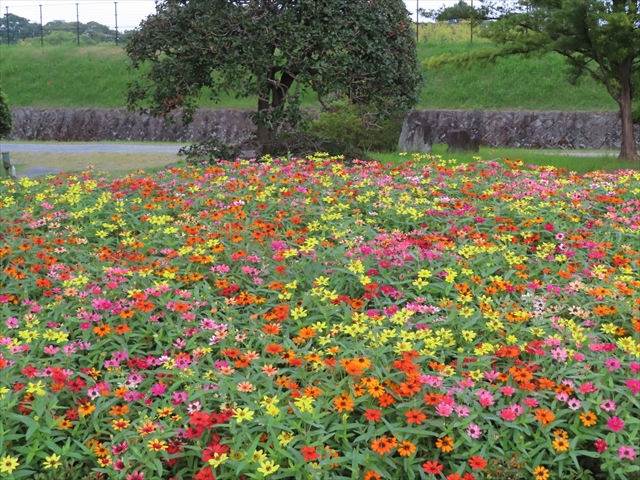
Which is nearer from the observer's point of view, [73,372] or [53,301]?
[73,372]

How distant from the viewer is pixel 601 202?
5.75 meters

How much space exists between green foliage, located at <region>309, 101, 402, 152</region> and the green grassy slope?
18.5 feet

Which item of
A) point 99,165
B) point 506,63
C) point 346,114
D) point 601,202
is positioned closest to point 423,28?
point 506,63

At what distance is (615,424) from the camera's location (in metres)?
2.51

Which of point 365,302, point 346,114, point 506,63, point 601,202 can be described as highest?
point 506,63

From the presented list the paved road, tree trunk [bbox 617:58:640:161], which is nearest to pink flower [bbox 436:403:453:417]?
tree trunk [bbox 617:58:640:161]

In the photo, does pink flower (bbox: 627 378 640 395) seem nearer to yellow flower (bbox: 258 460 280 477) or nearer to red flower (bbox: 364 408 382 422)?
red flower (bbox: 364 408 382 422)

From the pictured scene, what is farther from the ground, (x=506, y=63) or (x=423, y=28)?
(x=423, y=28)

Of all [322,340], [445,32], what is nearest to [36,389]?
[322,340]

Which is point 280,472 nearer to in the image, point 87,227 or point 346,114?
point 87,227

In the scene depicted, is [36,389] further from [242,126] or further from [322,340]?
[242,126]

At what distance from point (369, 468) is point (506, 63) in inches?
904

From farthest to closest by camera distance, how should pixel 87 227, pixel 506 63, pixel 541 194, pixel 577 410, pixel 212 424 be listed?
pixel 506 63
pixel 541 194
pixel 87 227
pixel 577 410
pixel 212 424

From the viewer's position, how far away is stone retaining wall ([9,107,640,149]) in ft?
64.0
